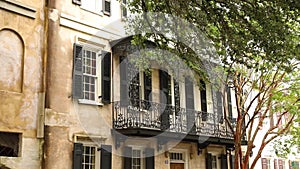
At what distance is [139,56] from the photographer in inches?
620

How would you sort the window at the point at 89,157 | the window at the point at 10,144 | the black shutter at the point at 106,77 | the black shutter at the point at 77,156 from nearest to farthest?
the window at the point at 10,144 < the black shutter at the point at 77,156 < the window at the point at 89,157 < the black shutter at the point at 106,77

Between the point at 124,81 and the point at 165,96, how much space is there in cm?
237

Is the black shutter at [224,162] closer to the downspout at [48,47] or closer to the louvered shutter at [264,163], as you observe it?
the louvered shutter at [264,163]

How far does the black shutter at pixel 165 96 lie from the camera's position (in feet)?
Answer: 54.1

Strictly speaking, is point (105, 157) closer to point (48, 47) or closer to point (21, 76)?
point (21, 76)

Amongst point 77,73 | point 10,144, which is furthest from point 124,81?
point 10,144

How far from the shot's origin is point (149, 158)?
53.1ft

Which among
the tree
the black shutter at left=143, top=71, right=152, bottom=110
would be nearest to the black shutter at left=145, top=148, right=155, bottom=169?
the black shutter at left=143, top=71, right=152, bottom=110

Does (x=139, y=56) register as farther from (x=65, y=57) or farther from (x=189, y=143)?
(x=189, y=143)

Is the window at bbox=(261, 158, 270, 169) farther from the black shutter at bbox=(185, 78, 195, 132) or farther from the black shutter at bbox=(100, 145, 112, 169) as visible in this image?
the black shutter at bbox=(100, 145, 112, 169)

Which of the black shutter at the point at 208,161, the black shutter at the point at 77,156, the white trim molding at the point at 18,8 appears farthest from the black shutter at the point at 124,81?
the black shutter at the point at 208,161

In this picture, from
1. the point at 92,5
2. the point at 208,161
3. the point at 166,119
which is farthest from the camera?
the point at 208,161

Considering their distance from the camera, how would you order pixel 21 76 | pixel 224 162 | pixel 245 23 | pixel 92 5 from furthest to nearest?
pixel 224 162, pixel 92 5, pixel 21 76, pixel 245 23

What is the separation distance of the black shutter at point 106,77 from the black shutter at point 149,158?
8.56 feet
